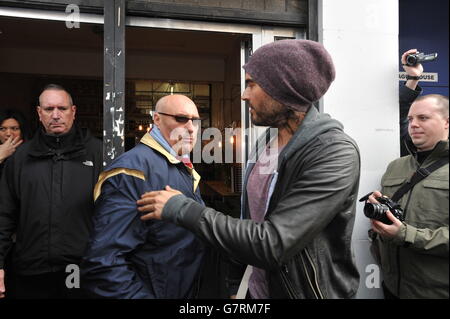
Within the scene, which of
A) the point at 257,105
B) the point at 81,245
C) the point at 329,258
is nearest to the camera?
the point at 329,258

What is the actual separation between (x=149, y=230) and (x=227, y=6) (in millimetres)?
2344

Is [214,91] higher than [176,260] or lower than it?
higher

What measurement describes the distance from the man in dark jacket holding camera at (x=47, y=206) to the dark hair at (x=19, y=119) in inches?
26.9

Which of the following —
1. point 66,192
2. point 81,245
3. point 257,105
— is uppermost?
point 257,105

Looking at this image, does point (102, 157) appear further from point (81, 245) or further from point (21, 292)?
point (21, 292)

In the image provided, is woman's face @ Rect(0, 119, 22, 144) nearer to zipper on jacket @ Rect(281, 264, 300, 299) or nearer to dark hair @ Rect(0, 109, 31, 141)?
dark hair @ Rect(0, 109, 31, 141)

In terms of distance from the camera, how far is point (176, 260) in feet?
6.40

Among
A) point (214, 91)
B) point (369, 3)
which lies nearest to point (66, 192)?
point (369, 3)

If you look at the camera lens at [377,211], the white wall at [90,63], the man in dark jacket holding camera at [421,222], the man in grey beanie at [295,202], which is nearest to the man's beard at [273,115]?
the man in grey beanie at [295,202]

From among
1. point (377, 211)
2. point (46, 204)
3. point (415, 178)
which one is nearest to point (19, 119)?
point (46, 204)

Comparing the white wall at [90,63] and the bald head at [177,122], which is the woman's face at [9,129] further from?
the white wall at [90,63]

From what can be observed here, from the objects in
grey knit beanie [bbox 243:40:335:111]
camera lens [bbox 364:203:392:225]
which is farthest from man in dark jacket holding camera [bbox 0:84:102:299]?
camera lens [bbox 364:203:392:225]

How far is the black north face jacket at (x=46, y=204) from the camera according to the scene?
2756mm

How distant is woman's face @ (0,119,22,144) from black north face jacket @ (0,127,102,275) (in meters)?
0.65
